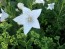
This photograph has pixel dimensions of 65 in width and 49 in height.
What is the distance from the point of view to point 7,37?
89cm

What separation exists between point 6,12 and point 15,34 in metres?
0.11

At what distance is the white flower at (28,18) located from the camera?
899 mm

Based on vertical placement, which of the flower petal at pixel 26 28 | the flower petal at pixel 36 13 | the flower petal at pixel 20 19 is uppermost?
the flower petal at pixel 36 13

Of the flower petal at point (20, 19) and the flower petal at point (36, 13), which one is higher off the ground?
the flower petal at point (36, 13)

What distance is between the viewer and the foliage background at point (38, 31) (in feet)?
2.84

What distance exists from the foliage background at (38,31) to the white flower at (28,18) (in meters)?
0.02

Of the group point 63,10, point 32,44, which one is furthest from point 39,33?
point 63,10

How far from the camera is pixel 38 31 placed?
923 millimetres

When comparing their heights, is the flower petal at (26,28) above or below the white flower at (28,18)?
below

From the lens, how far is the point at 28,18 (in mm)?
944

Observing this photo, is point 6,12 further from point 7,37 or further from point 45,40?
point 45,40

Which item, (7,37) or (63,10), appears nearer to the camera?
(7,37)

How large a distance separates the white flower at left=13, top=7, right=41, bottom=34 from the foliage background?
0.8 inches

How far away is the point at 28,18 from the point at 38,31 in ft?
0.22
